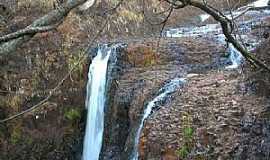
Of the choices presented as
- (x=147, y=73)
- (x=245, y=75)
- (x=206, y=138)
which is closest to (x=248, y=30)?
(x=147, y=73)

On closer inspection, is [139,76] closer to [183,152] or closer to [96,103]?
[96,103]

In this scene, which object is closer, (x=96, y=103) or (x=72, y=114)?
(x=96, y=103)

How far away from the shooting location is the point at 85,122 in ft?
41.2

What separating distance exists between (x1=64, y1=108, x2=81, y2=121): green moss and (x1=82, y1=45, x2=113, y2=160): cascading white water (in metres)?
0.29

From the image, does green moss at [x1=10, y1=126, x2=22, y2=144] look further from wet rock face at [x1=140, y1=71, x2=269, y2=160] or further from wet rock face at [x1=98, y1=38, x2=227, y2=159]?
wet rock face at [x1=140, y1=71, x2=269, y2=160]

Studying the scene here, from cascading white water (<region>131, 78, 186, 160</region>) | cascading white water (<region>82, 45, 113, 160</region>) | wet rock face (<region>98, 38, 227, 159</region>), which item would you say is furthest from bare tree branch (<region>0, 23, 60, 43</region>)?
cascading white water (<region>82, 45, 113, 160</region>)

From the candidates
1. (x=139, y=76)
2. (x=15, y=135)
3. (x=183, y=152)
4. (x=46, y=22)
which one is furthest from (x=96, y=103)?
(x=46, y=22)

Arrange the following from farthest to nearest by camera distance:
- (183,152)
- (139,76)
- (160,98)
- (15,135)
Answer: (15,135)
(139,76)
(160,98)
(183,152)

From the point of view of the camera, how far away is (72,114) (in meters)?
12.7

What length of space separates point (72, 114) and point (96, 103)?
904 mm

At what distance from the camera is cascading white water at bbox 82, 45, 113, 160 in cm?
1166

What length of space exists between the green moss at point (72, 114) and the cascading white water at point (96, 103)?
291mm

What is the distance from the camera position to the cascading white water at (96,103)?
459 inches

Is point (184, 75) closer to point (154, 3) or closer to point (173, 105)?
point (173, 105)
